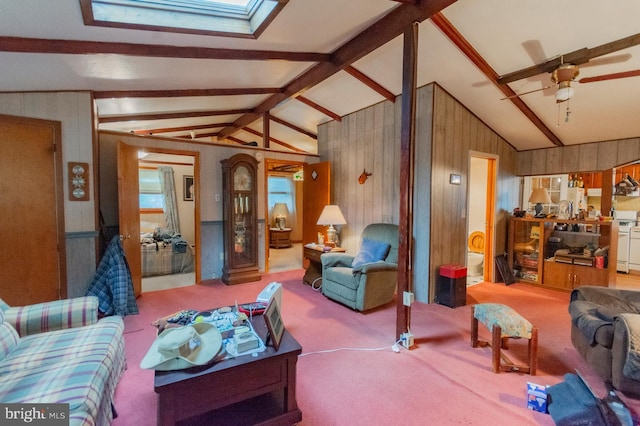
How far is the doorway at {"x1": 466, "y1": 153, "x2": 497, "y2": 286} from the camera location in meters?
4.68

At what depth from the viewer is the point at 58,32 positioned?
79.3 inches

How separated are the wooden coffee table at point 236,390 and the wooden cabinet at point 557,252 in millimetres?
4375

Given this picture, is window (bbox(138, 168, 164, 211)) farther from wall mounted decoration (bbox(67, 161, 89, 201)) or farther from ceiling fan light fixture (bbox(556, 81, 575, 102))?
ceiling fan light fixture (bbox(556, 81, 575, 102))

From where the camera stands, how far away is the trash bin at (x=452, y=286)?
3557 mm

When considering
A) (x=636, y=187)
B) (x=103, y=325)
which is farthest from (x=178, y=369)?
(x=636, y=187)

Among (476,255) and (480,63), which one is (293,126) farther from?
(476,255)

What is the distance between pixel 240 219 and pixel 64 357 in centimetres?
314

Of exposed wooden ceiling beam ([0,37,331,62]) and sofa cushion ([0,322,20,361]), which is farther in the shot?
exposed wooden ceiling beam ([0,37,331,62])

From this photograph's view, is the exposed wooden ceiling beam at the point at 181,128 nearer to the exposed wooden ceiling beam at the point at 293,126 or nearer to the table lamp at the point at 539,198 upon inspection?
the exposed wooden ceiling beam at the point at 293,126

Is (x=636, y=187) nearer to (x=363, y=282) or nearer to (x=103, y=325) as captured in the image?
(x=363, y=282)

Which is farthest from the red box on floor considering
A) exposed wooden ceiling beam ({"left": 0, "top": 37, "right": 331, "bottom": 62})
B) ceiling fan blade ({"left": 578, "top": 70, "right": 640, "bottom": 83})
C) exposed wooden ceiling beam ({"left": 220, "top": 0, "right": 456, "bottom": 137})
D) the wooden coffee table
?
exposed wooden ceiling beam ({"left": 0, "top": 37, "right": 331, "bottom": 62})

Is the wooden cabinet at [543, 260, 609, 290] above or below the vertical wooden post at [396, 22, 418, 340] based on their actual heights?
below

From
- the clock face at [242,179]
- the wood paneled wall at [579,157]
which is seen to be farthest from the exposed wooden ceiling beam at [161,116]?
the wood paneled wall at [579,157]

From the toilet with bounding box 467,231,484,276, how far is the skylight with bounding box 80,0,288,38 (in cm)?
469
